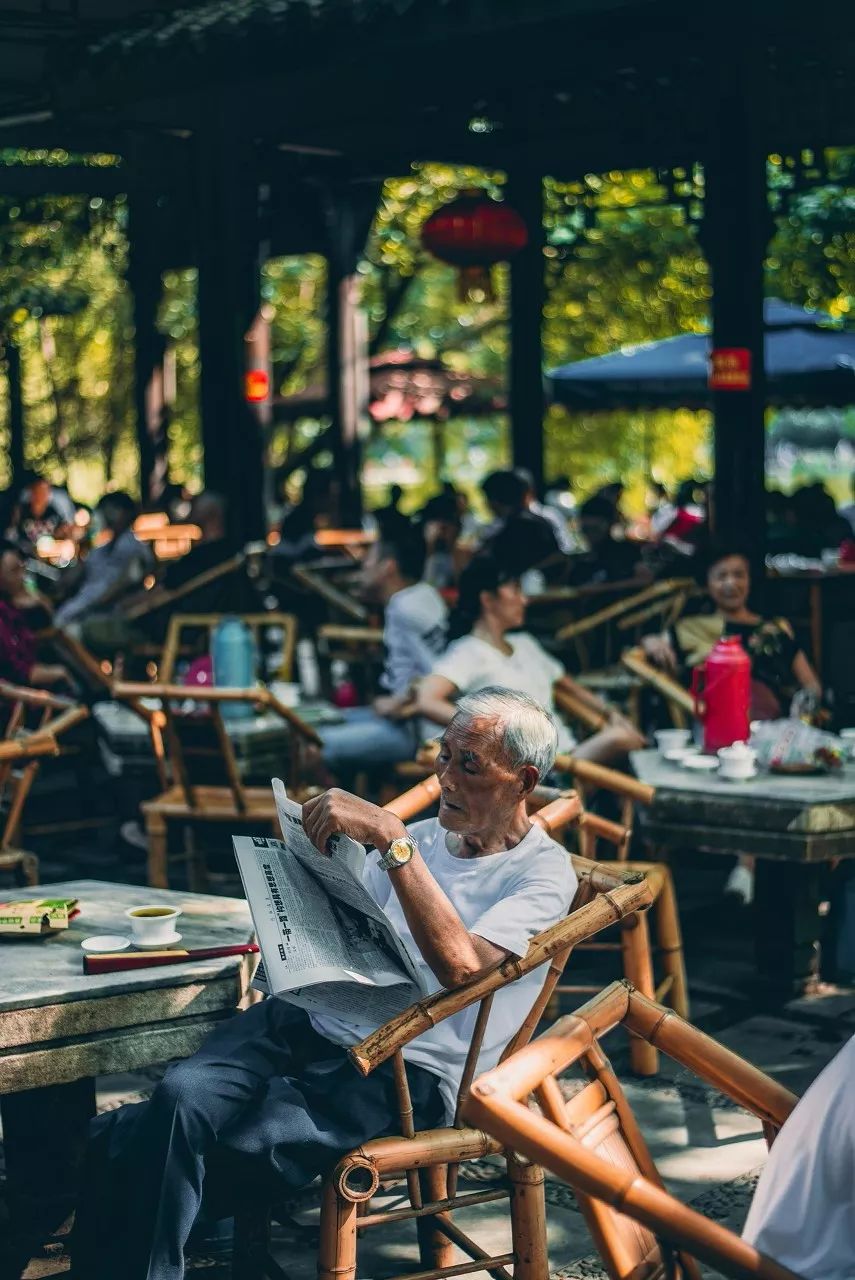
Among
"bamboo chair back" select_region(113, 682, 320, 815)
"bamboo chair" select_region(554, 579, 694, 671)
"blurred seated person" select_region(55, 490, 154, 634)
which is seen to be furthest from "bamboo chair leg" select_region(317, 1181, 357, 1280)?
"blurred seated person" select_region(55, 490, 154, 634)

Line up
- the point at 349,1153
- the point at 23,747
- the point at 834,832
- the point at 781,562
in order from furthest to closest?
the point at 781,562 < the point at 23,747 < the point at 834,832 < the point at 349,1153

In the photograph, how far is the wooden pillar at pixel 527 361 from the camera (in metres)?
13.8

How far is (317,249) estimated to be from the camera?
14.0 meters

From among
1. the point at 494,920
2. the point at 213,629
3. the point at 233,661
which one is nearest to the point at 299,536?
the point at 213,629

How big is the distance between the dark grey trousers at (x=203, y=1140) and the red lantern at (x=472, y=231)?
24.3 ft

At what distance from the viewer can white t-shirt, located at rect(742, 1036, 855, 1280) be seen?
205 cm

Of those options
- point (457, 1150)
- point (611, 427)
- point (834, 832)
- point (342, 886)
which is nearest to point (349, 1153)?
point (457, 1150)

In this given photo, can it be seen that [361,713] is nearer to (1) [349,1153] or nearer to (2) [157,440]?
(1) [349,1153]

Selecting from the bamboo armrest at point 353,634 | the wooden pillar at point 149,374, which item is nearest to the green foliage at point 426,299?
the wooden pillar at point 149,374

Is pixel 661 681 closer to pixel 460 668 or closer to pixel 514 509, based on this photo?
pixel 460 668

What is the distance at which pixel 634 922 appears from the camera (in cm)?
411

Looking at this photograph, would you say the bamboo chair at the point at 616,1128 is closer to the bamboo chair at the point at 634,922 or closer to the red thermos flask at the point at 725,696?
the bamboo chair at the point at 634,922

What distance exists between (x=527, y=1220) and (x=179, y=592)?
6383mm

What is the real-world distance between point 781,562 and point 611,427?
58.6 feet
